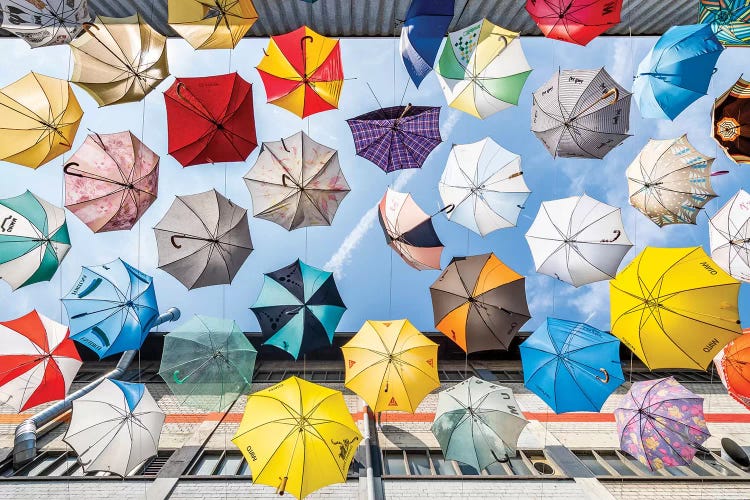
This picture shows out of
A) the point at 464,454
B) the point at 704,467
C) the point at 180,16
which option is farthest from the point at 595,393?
the point at 180,16

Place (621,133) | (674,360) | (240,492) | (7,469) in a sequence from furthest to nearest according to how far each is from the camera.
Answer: (7,469), (240,492), (621,133), (674,360)

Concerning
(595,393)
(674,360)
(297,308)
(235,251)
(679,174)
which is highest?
(679,174)

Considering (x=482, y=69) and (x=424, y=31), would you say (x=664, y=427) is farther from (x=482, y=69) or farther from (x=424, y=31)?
(x=424, y=31)

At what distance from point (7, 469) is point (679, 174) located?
2086 centimetres

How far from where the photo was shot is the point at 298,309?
384 inches

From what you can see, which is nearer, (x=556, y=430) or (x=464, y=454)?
(x=464, y=454)

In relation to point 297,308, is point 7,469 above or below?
below

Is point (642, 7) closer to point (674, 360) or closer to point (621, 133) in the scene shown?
point (621, 133)

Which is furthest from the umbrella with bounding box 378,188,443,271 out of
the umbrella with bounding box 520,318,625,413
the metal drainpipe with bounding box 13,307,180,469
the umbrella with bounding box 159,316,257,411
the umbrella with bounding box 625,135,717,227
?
the metal drainpipe with bounding box 13,307,180,469

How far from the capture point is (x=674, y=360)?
28.1ft

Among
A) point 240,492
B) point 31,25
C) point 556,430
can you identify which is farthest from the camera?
point 556,430

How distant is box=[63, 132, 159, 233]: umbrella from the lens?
863 cm

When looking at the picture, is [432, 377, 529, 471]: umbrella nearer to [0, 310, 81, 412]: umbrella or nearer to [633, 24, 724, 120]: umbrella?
[633, 24, 724, 120]: umbrella

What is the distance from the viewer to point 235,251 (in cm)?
945
